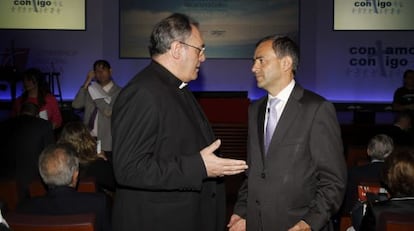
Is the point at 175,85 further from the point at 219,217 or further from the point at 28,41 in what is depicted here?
the point at 28,41

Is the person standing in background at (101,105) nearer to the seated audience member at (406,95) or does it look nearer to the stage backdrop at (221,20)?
the seated audience member at (406,95)

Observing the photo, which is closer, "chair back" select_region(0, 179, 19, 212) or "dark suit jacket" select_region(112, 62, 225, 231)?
"dark suit jacket" select_region(112, 62, 225, 231)

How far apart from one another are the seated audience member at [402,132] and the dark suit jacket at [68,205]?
3.68 metres

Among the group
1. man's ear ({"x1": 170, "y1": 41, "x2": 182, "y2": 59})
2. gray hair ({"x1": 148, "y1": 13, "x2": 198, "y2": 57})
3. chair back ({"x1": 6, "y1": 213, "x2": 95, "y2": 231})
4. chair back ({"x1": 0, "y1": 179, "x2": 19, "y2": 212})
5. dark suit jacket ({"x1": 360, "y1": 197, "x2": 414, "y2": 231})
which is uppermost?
gray hair ({"x1": 148, "y1": 13, "x2": 198, "y2": 57})

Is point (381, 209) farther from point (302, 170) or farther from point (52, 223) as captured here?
point (52, 223)

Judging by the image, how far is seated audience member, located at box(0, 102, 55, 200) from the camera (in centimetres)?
496

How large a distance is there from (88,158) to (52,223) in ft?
6.27

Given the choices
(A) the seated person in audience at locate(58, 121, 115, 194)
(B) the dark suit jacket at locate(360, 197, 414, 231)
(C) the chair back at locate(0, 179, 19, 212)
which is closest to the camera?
(B) the dark suit jacket at locate(360, 197, 414, 231)

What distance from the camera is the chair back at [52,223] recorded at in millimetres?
2541

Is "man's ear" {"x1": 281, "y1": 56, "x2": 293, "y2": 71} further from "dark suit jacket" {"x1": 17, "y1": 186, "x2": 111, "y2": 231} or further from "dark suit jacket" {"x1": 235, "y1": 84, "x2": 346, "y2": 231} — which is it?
"dark suit jacket" {"x1": 17, "y1": 186, "x2": 111, "y2": 231}

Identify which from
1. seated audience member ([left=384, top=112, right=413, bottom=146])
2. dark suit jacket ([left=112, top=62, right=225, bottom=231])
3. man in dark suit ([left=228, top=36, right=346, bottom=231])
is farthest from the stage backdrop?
dark suit jacket ([left=112, top=62, right=225, bottom=231])

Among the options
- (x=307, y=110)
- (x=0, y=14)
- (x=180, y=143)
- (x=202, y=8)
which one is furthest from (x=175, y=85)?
(x=0, y=14)

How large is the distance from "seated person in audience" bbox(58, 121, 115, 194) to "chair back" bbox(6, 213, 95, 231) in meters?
1.78

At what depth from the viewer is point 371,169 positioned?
179 inches
